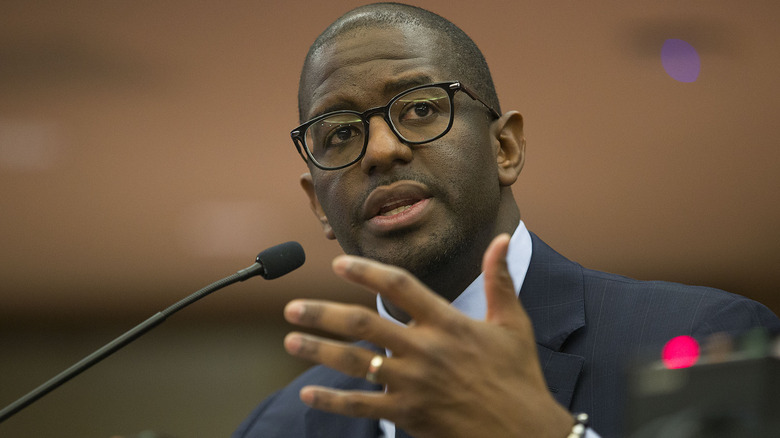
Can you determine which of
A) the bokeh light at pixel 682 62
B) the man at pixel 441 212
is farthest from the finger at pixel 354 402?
the bokeh light at pixel 682 62

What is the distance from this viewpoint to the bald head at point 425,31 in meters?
1.73

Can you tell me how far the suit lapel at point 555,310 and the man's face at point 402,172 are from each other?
134 mm

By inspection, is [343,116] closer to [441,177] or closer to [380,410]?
[441,177]

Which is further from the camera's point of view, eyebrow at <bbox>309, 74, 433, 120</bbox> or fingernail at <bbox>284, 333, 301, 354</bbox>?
eyebrow at <bbox>309, 74, 433, 120</bbox>

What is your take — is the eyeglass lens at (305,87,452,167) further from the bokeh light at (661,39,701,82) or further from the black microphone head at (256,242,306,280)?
the bokeh light at (661,39,701,82)

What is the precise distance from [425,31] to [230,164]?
87.4 inches

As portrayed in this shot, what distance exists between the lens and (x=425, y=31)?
5.71 feet

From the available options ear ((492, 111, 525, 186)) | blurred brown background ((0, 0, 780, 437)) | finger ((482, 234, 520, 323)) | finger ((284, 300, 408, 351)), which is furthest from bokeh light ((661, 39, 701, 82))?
finger ((284, 300, 408, 351))

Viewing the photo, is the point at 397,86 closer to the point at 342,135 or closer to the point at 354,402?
the point at 342,135

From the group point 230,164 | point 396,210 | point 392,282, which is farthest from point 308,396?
point 230,164

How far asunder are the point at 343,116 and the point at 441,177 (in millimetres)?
264

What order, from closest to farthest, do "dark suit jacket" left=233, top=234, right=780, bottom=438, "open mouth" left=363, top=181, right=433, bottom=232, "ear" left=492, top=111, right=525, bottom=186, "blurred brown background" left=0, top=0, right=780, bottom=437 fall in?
1. "dark suit jacket" left=233, top=234, right=780, bottom=438
2. "open mouth" left=363, top=181, right=433, bottom=232
3. "ear" left=492, top=111, right=525, bottom=186
4. "blurred brown background" left=0, top=0, right=780, bottom=437

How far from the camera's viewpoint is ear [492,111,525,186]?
1763 millimetres

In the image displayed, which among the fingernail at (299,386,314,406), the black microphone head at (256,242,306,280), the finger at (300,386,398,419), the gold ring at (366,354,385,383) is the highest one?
the black microphone head at (256,242,306,280)
